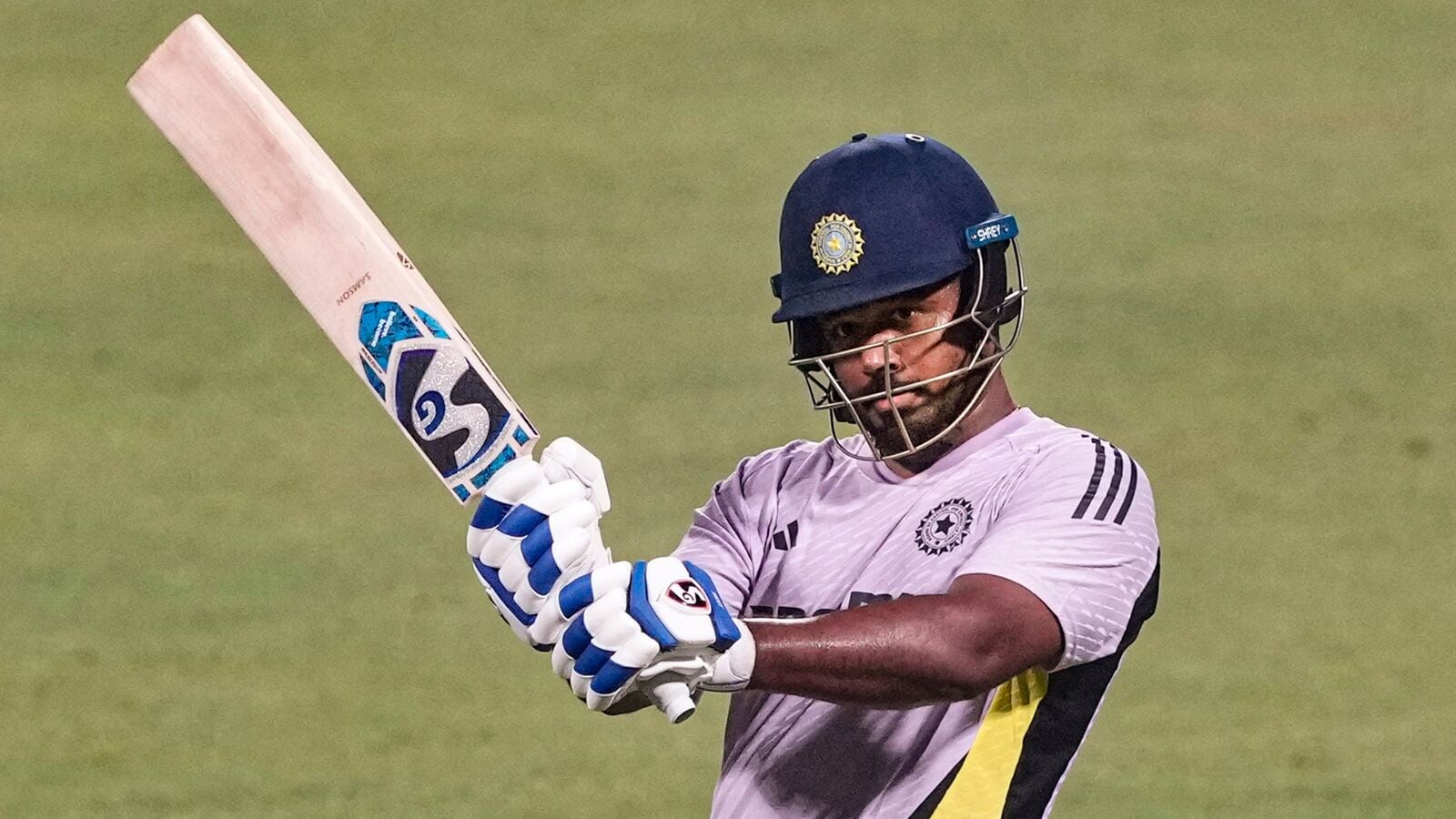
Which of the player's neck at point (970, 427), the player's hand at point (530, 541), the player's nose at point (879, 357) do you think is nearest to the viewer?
the player's hand at point (530, 541)

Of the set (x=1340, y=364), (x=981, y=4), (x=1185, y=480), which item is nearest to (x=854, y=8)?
(x=981, y=4)

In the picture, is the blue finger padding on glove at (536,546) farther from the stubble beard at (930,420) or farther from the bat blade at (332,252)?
the stubble beard at (930,420)

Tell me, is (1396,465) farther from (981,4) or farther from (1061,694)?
(1061,694)

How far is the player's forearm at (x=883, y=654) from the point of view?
3.62 meters

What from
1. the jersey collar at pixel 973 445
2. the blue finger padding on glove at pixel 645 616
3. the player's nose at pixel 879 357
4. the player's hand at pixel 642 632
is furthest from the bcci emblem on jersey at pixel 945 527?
the blue finger padding on glove at pixel 645 616

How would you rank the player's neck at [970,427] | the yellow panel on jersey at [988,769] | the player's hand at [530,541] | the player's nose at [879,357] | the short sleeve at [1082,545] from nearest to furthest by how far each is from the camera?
the player's hand at [530,541] → the short sleeve at [1082,545] → the yellow panel on jersey at [988,769] → the player's nose at [879,357] → the player's neck at [970,427]

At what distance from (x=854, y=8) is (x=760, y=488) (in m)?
10.4

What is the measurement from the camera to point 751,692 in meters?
4.32

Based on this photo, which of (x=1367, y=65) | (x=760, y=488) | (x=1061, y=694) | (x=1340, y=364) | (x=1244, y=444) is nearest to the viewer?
(x=1061, y=694)

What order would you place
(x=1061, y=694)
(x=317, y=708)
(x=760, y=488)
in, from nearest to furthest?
(x=1061, y=694) < (x=760, y=488) < (x=317, y=708)

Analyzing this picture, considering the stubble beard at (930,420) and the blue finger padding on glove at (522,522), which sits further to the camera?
the stubble beard at (930,420)

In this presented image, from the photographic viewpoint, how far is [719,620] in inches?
138

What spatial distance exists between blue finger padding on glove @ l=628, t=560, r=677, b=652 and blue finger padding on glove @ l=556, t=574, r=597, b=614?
54mm

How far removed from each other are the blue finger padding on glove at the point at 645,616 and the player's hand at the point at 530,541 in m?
0.13
